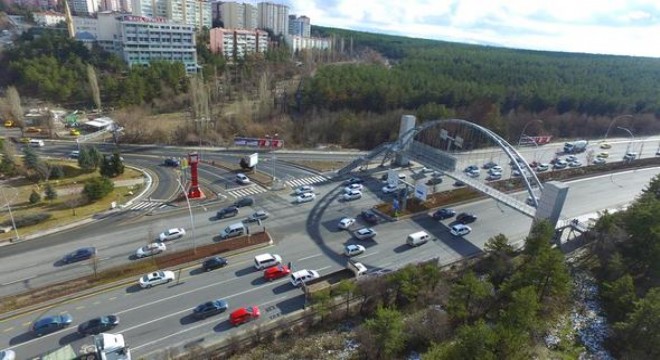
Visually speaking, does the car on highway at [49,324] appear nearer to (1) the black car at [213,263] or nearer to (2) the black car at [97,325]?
(2) the black car at [97,325]

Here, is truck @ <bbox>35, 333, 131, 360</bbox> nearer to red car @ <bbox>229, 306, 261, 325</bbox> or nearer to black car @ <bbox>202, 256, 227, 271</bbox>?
red car @ <bbox>229, 306, 261, 325</bbox>

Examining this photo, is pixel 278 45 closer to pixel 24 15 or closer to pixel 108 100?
pixel 108 100

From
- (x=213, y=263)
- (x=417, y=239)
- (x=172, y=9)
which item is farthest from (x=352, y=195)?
(x=172, y=9)

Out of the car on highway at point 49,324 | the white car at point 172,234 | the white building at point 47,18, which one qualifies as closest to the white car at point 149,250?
the white car at point 172,234

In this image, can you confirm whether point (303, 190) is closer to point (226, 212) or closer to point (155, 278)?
point (226, 212)

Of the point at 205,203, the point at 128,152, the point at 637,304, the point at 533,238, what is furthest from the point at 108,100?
the point at 637,304

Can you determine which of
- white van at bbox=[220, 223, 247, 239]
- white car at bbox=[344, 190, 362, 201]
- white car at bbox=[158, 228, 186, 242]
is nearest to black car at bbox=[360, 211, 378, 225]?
white car at bbox=[344, 190, 362, 201]
